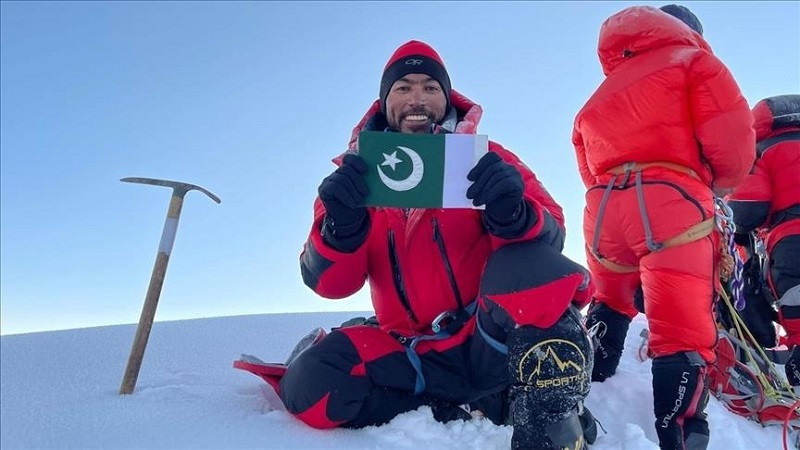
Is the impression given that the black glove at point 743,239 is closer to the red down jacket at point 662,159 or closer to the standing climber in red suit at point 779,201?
the standing climber in red suit at point 779,201

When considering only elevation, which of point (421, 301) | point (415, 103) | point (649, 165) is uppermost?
point (415, 103)

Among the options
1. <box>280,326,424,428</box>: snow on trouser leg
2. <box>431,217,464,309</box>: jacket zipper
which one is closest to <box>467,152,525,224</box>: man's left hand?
<box>431,217,464,309</box>: jacket zipper

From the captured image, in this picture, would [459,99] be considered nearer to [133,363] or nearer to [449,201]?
[449,201]

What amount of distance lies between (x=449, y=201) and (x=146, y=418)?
3.52 ft

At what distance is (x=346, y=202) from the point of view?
6.25 ft

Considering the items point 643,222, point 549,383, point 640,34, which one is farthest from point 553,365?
point 640,34

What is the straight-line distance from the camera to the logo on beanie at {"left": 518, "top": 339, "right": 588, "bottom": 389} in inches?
69.1

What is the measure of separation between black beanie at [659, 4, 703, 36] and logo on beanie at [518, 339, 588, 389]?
211 cm

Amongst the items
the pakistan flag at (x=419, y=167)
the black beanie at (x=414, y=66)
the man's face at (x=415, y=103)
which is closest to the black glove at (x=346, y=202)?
the pakistan flag at (x=419, y=167)

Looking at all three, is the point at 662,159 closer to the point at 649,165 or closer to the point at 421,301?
the point at 649,165

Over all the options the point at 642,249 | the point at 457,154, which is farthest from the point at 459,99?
the point at 642,249

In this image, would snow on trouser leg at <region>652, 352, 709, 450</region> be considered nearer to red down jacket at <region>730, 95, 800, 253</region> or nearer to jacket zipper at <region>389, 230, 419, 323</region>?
jacket zipper at <region>389, 230, 419, 323</region>

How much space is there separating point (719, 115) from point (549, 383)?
1521mm

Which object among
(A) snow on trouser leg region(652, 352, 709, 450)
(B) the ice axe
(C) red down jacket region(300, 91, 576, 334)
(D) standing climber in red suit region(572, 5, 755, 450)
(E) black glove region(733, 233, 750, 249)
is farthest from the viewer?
(E) black glove region(733, 233, 750, 249)
